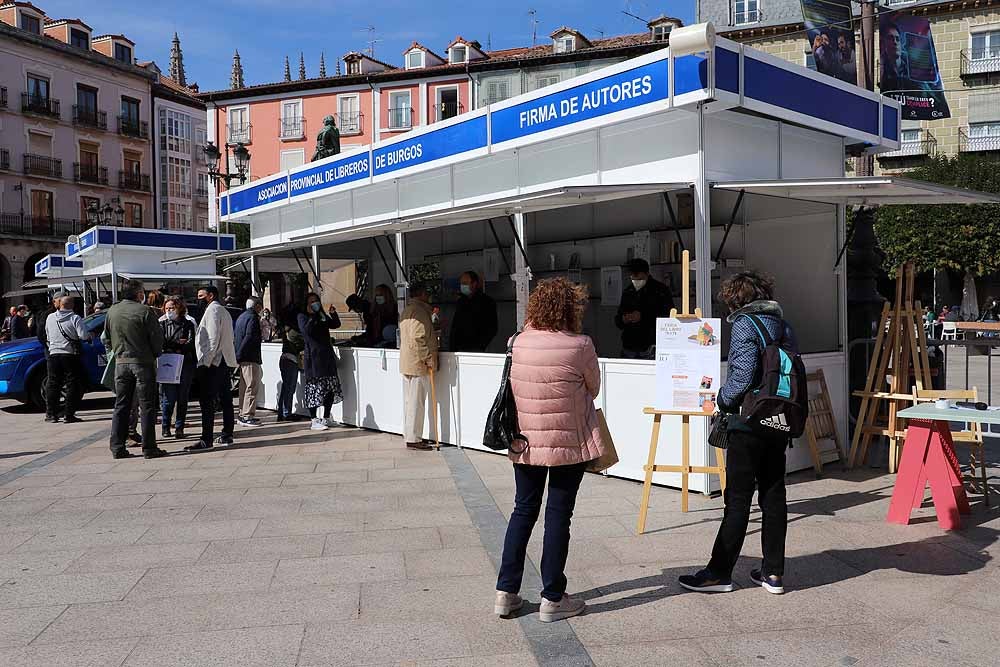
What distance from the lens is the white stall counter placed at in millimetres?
6914

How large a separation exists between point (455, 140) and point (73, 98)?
4157cm

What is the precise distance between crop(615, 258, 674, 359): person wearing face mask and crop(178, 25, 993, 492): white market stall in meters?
0.50

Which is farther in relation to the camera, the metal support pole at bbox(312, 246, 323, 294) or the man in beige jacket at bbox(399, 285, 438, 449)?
the metal support pole at bbox(312, 246, 323, 294)

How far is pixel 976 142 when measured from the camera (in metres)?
36.7

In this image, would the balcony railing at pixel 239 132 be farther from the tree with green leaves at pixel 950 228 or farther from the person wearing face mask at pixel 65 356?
the person wearing face mask at pixel 65 356

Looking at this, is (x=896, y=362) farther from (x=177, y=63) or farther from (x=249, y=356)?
(x=177, y=63)

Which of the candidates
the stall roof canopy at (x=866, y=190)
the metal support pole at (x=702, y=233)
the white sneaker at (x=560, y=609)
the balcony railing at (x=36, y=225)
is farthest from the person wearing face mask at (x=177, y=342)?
the balcony railing at (x=36, y=225)

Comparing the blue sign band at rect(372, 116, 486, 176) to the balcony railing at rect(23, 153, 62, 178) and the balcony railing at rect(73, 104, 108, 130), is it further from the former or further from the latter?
the balcony railing at rect(73, 104, 108, 130)

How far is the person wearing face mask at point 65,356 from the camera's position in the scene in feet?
37.6

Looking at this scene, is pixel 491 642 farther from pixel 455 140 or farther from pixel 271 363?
pixel 271 363

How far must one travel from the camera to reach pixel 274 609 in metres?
4.29

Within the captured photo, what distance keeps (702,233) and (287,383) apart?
6414 millimetres

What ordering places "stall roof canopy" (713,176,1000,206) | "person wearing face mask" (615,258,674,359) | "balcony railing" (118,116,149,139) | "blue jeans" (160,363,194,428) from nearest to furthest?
1. "stall roof canopy" (713,176,1000,206)
2. "person wearing face mask" (615,258,674,359)
3. "blue jeans" (160,363,194,428)
4. "balcony railing" (118,116,149,139)

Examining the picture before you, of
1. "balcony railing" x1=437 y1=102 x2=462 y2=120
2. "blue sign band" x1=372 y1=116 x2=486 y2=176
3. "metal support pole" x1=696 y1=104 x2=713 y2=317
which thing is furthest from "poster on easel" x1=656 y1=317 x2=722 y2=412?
"balcony railing" x1=437 y1=102 x2=462 y2=120
